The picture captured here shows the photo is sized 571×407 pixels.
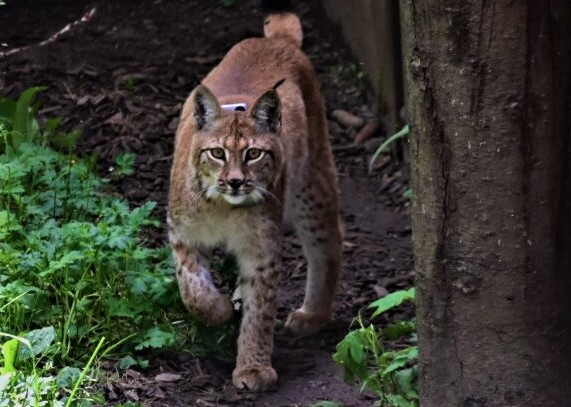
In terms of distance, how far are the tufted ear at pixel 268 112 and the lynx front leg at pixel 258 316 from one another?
0.53 metres

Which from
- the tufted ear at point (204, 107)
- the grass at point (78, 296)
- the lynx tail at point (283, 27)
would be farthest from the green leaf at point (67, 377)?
the lynx tail at point (283, 27)

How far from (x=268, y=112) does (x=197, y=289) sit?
78 cm

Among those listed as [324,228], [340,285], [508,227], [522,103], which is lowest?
[340,285]

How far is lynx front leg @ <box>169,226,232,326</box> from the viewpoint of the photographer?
521 cm

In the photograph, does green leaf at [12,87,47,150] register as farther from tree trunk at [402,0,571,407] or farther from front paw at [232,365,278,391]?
tree trunk at [402,0,571,407]

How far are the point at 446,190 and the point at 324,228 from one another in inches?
91.4

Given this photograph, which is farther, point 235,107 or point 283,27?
point 283,27

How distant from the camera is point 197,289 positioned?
17.1ft

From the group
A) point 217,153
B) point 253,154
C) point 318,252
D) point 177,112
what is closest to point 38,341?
point 217,153

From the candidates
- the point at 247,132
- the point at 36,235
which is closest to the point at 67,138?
the point at 36,235

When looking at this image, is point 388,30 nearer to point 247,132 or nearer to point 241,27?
point 241,27

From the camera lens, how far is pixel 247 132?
17.0ft

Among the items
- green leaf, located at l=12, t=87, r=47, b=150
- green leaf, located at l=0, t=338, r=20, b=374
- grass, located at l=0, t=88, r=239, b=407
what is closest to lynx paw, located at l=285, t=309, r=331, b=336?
grass, located at l=0, t=88, r=239, b=407

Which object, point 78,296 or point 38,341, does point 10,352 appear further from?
point 78,296
